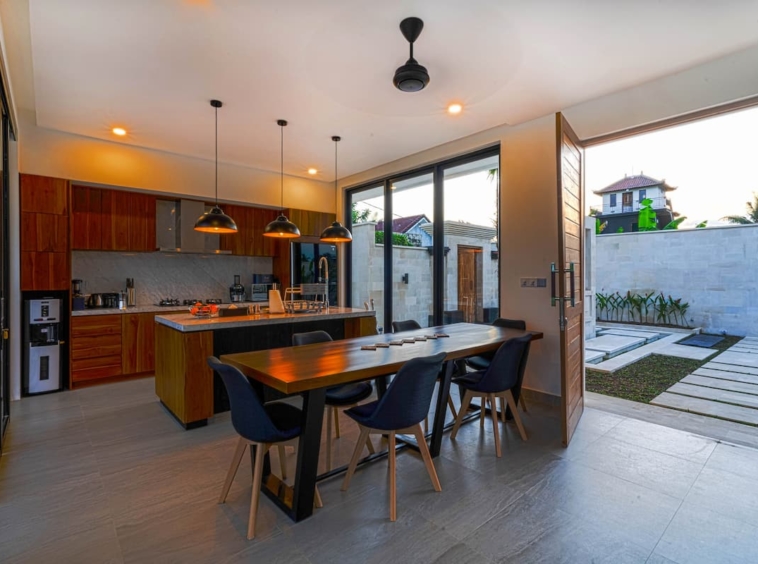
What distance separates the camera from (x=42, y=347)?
4.20m

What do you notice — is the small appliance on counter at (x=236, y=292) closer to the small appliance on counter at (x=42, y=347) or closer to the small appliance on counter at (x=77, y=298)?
the small appliance on counter at (x=77, y=298)

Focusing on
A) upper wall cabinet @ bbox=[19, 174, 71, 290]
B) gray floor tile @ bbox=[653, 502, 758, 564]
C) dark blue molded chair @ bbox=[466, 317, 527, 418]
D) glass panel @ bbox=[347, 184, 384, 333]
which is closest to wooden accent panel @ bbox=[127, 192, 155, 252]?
upper wall cabinet @ bbox=[19, 174, 71, 290]

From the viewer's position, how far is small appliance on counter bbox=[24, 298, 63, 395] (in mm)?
4141

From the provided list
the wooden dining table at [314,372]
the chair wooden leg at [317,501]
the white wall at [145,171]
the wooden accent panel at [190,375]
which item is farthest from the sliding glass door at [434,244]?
the chair wooden leg at [317,501]

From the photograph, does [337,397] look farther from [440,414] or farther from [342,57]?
[342,57]

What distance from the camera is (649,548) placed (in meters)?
1.78

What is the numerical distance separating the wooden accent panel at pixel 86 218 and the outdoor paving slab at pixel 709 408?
660cm

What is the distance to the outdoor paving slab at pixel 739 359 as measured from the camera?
5257 millimetres

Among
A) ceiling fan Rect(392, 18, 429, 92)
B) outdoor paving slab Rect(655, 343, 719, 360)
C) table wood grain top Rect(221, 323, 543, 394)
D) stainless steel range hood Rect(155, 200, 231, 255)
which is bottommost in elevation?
outdoor paving slab Rect(655, 343, 719, 360)

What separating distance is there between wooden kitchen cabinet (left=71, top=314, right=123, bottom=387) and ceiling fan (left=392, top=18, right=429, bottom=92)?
4.29m

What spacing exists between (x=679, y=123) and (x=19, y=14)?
5.12 meters

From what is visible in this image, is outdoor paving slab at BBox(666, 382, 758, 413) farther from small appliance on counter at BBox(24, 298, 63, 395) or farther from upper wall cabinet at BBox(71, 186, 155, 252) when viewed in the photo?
small appliance on counter at BBox(24, 298, 63, 395)

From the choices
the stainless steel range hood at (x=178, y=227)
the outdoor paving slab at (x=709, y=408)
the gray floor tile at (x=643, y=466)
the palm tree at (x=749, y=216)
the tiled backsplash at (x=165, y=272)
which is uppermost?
the palm tree at (x=749, y=216)

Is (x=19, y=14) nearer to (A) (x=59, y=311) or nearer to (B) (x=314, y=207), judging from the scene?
(A) (x=59, y=311)
